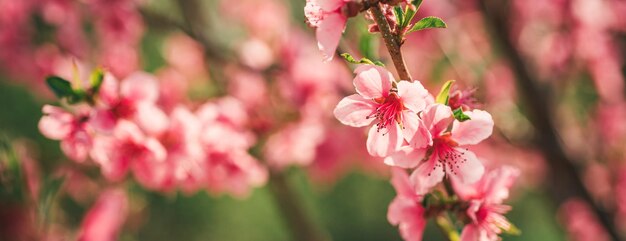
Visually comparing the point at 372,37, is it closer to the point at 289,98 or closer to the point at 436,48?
the point at 289,98

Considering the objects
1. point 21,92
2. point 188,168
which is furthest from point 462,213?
point 21,92

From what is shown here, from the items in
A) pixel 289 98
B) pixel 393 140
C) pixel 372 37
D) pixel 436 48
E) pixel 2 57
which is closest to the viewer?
pixel 393 140

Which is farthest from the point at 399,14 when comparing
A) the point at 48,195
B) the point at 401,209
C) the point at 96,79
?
the point at 48,195

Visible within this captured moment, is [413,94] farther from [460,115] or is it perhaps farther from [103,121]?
Answer: [103,121]

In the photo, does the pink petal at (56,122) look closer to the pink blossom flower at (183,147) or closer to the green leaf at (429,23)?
the pink blossom flower at (183,147)

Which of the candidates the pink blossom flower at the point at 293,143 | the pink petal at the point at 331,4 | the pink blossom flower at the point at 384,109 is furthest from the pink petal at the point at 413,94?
the pink blossom flower at the point at 293,143

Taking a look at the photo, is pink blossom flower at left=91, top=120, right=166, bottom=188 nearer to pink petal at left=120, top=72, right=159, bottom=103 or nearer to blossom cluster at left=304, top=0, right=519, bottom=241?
pink petal at left=120, top=72, right=159, bottom=103

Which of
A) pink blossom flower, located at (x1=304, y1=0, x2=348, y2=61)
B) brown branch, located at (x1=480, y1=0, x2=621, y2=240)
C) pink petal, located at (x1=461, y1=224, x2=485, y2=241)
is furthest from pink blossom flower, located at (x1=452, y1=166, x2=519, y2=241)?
brown branch, located at (x1=480, y1=0, x2=621, y2=240)
